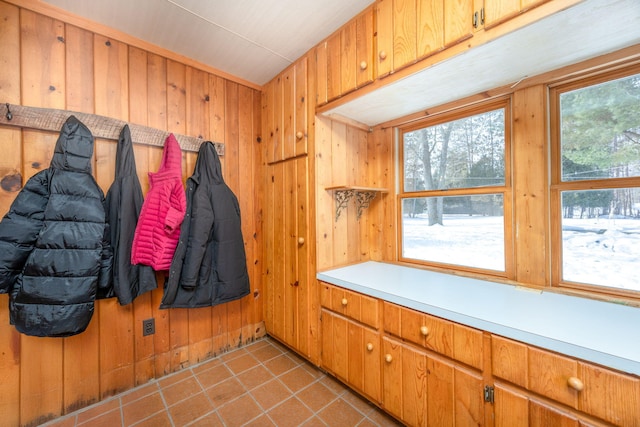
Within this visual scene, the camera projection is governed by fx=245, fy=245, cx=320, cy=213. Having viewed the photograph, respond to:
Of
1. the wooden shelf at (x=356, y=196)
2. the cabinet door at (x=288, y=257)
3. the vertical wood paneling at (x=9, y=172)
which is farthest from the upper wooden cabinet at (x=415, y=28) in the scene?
the vertical wood paneling at (x=9, y=172)

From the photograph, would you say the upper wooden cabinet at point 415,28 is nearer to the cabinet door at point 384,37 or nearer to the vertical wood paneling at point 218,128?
the cabinet door at point 384,37

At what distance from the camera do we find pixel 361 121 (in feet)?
6.81

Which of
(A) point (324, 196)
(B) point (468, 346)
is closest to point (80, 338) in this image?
(A) point (324, 196)

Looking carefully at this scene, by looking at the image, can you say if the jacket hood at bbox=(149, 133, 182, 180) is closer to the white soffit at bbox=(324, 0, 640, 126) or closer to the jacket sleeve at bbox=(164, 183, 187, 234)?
the jacket sleeve at bbox=(164, 183, 187, 234)

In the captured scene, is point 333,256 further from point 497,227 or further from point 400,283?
point 497,227

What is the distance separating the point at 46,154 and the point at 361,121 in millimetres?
2130

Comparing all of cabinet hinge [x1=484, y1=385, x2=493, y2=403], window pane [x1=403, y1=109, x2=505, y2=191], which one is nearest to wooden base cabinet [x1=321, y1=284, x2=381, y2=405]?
cabinet hinge [x1=484, y1=385, x2=493, y2=403]

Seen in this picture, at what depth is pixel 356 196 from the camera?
7.07ft

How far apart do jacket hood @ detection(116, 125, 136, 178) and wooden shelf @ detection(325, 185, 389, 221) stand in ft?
4.45

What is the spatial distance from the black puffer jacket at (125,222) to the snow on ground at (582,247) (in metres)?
2.17

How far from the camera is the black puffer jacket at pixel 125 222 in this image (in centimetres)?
157

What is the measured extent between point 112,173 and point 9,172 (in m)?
0.45

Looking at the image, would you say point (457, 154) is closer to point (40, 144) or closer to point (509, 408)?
point (509, 408)

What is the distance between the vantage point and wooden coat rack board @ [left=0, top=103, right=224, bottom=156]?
4.52 feet
